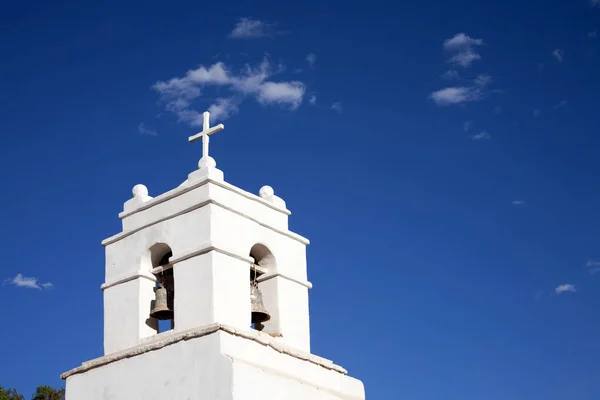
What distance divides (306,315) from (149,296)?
2.16m

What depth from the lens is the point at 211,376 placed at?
41.2 ft

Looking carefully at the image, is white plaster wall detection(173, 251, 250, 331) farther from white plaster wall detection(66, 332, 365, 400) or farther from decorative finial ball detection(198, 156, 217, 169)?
decorative finial ball detection(198, 156, 217, 169)

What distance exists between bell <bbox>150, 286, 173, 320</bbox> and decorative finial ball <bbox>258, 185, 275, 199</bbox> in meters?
1.99

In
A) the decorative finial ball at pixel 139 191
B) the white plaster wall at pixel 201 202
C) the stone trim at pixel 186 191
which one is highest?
the decorative finial ball at pixel 139 191

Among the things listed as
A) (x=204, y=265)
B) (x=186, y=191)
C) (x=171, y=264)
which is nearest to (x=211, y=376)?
(x=204, y=265)

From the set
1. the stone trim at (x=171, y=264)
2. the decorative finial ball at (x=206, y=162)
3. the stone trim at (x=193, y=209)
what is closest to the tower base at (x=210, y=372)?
the stone trim at (x=171, y=264)

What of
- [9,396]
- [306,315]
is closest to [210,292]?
[306,315]

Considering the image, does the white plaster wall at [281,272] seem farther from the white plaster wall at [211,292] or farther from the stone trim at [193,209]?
the white plaster wall at [211,292]

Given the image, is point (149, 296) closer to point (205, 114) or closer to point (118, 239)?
point (118, 239)

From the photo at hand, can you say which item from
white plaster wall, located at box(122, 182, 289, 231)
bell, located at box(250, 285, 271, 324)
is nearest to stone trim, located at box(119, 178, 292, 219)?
white plaster wall, located at box(122, 182, 289, 231)

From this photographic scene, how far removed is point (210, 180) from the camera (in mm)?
13766

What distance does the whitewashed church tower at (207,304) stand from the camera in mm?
12812

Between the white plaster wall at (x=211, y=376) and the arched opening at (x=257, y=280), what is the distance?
763 millimetres

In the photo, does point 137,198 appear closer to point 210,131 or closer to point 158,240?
point 158,240
